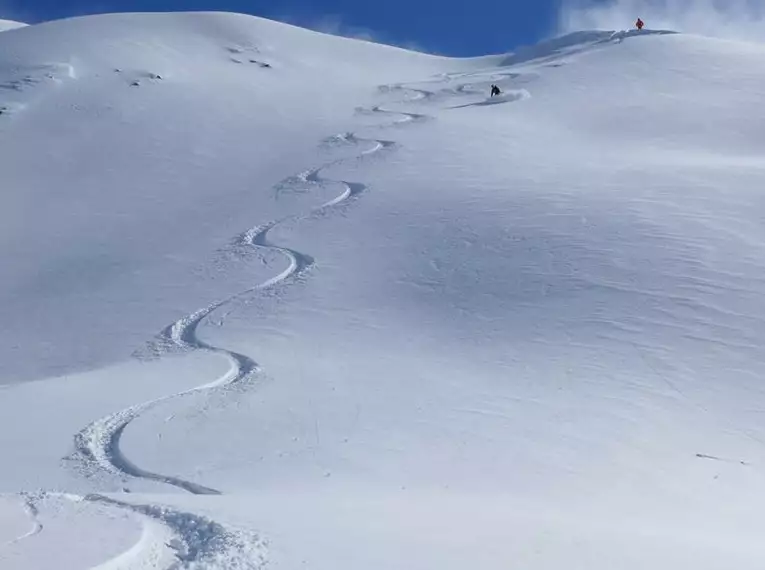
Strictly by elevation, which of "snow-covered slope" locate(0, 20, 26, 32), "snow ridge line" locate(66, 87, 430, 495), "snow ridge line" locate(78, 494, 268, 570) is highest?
"snow-covered slope" locate(0, 20, 26, 32)

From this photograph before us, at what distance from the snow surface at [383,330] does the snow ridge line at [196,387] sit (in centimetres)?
6

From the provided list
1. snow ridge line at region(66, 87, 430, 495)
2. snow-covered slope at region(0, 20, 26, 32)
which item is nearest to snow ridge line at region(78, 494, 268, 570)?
snow ridge line at region(66, 87, 430, 495)

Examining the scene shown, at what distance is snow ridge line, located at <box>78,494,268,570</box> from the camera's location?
6297mm

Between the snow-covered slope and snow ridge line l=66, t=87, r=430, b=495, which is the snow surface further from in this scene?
the snow-covered slope

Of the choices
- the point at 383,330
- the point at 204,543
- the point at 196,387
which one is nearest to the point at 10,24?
the point at 383,330

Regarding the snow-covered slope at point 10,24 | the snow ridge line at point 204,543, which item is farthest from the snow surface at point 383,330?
the snow-covered slope at point 10,24

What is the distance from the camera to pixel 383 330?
15.3 m

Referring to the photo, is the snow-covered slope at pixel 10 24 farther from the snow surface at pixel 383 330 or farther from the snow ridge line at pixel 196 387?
the snow ridge line at pixel 196 387

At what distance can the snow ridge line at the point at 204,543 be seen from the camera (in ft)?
20.7

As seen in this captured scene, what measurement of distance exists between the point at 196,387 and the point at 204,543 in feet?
20.9

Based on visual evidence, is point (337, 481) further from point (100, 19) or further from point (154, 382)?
point (100, 19)

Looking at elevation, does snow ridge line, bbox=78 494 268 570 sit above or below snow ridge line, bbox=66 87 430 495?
above

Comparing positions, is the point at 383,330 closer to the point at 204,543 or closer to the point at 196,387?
the point at 196,387

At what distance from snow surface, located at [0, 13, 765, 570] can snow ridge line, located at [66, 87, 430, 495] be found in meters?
0.06
